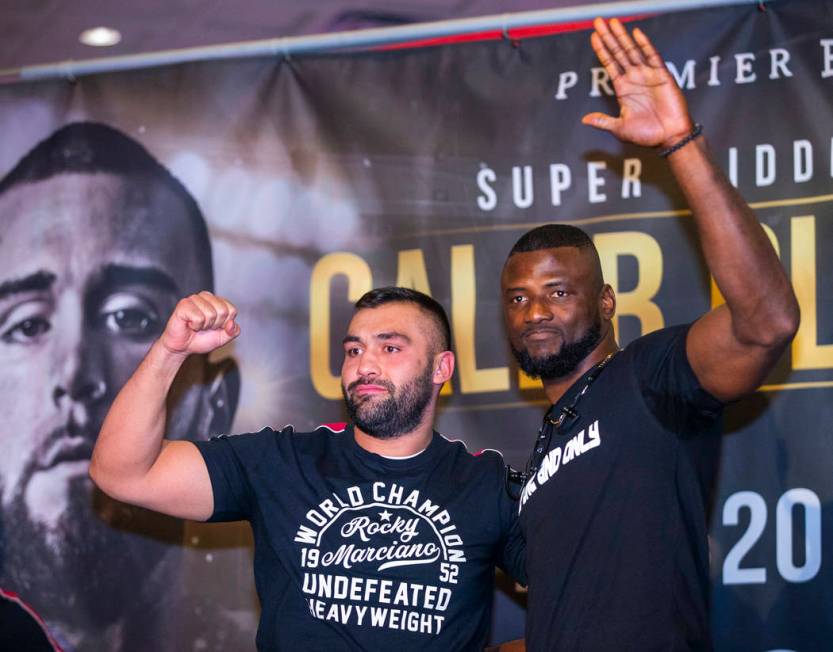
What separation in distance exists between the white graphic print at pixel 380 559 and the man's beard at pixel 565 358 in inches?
15.4

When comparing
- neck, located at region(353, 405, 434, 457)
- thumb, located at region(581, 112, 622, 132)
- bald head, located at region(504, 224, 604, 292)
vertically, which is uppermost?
thumb, located at region(581, 112, 622, 132)

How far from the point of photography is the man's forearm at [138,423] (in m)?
2.12

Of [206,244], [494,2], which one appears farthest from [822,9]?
[206,244]

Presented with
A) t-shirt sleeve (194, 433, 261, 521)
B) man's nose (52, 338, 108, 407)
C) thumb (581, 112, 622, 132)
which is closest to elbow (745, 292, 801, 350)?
thumb (581, 112, 622, 132)

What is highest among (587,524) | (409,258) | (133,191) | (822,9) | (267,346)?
(822,9)

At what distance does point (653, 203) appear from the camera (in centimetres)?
259

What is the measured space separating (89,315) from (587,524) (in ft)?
5.49

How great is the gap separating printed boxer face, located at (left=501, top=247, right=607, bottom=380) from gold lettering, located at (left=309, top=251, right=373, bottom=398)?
2.41 feet

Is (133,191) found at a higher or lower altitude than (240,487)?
higher

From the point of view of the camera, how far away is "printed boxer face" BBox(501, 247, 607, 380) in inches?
79.3

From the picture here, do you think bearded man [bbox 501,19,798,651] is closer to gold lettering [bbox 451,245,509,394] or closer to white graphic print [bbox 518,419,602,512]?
white graphic print [bbox 518,419,602,512]

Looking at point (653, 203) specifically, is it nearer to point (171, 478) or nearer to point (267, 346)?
point (267, 346)

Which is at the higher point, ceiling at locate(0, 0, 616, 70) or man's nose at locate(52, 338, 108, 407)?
ceiling at locate(0, 0, 616, 70)

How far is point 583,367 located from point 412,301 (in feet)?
1.80
